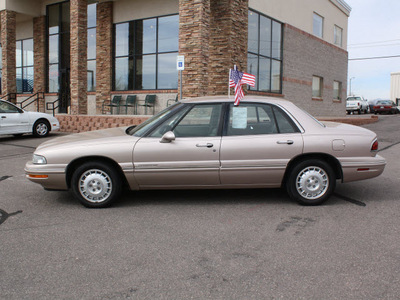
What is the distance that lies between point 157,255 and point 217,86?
12.2 metres

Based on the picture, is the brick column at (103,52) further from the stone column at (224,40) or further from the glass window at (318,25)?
the glass window at (318,25)

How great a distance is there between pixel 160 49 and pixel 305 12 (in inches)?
353

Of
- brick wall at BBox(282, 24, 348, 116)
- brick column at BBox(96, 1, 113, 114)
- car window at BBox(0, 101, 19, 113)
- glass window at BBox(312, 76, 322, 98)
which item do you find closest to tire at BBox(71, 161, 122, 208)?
car window at BBox(0, 101, 19, 113)

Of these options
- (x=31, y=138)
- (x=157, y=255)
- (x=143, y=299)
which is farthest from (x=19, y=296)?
(x=31, y=138)

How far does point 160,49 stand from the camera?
703 inches

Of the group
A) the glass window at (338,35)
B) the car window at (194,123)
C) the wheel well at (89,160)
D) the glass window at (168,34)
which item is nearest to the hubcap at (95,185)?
the wheel well at (89,160)

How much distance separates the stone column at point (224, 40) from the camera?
49.0 ft

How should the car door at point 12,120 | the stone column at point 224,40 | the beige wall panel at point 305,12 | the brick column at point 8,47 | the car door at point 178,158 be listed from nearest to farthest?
the car door at point 178,158 < the car door at point 12,120 < the stone column at point 224,40 < the beige wall panel at point 305,12 < the brick column at point 8,47

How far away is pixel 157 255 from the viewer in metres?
3.67

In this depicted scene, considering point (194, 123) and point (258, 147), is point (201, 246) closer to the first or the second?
point (258, 147)

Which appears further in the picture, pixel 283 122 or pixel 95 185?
pixel 283 122

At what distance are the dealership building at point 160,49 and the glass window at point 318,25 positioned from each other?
0.19 feet

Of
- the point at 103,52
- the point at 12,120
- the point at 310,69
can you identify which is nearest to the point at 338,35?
the point at 310,69

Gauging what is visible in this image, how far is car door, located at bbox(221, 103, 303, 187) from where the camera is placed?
5164mm
